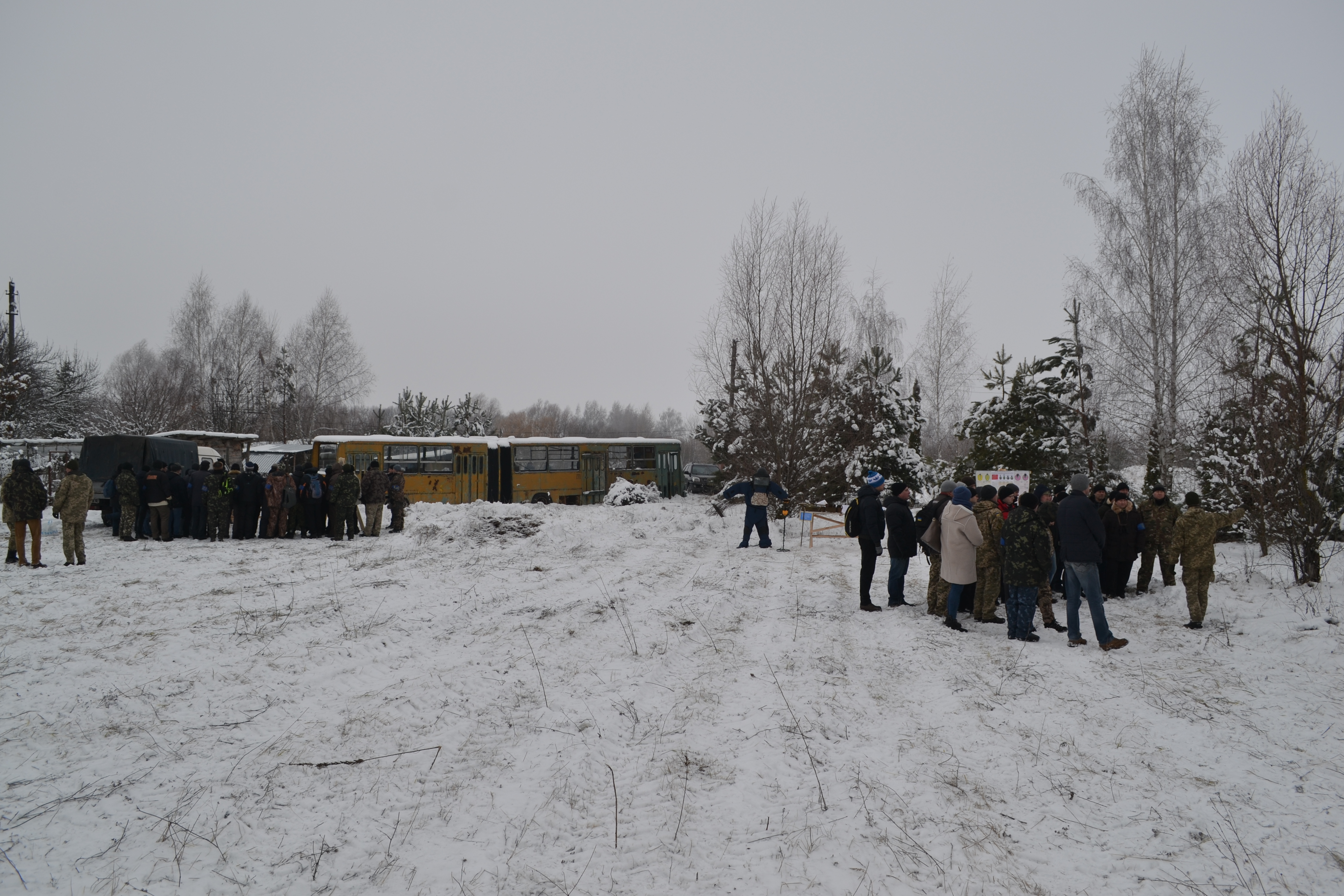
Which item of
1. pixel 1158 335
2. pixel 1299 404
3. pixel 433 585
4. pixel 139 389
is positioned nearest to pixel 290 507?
pixel 433 585

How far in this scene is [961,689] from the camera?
6062 millimetres

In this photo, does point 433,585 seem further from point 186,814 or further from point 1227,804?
point 1227,804

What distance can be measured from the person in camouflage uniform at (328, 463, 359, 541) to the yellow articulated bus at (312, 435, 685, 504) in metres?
6.96

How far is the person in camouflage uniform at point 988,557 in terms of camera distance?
8289 mm

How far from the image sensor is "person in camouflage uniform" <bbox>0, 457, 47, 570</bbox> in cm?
1034

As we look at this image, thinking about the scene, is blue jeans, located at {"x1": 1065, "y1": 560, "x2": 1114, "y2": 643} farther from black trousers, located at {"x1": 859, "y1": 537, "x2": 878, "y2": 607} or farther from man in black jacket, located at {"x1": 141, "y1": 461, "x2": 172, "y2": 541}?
man in black jacket, located at {"x1": 141, "y1": 461, "x2": 172, "y2": 541}

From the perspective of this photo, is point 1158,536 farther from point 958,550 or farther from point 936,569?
point 958,550

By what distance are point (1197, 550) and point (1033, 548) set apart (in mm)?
2382

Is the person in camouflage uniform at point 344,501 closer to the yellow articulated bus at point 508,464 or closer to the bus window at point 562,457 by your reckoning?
the yellow articulated bus at point 508,464

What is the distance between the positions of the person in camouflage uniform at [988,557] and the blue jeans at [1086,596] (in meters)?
0.74

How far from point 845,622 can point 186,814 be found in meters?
6.64

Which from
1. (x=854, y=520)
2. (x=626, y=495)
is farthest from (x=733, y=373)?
(x=854, y=520)

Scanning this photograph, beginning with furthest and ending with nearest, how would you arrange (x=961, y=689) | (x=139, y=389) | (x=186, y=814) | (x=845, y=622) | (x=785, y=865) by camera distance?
1. (x=139, y=389)
2. (x=845, y=622)
3. (x=961, y=689)
4. (x=186, y=814)
5. (x=785, y=865)

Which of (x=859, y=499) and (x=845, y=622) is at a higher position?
(x=859, y=499)
